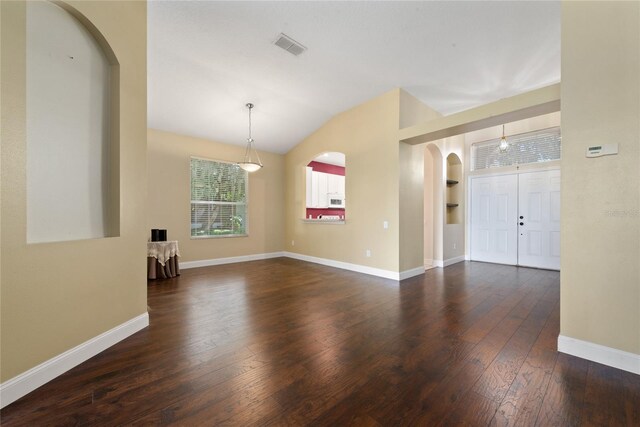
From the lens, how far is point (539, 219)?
518 cm

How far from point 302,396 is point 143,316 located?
1.92m

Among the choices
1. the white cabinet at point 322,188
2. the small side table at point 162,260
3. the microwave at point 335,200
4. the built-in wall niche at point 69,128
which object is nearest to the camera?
the built-in wall niche at point 69,128

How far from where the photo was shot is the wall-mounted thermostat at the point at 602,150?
1886 millimetres

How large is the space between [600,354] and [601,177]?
4.42 feet

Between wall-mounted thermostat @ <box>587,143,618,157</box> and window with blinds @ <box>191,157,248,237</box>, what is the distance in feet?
19.1

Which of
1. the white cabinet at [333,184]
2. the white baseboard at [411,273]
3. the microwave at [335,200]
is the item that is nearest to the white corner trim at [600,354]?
the white baseboard at [411,273]

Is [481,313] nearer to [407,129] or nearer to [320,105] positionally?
[407,129]

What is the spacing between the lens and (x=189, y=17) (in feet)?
9.25

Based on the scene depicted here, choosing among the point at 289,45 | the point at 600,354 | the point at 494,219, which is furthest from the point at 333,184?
the point at 600,354

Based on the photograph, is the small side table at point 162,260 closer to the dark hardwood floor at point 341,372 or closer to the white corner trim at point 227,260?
the white corner trim at point 227,260

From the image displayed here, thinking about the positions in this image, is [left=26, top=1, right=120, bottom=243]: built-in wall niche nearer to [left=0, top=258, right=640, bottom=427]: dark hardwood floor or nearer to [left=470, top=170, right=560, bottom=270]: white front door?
[left=0, top=258, right=640, bottom=427]: dark hardwood floor

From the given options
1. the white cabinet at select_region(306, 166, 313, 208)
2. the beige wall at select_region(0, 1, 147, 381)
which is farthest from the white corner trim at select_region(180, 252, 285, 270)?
the beige wall at select_region(0, 1, 147, 381)

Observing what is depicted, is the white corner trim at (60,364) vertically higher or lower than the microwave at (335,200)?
lower

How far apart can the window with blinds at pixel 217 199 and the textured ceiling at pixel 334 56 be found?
0.98 metres
